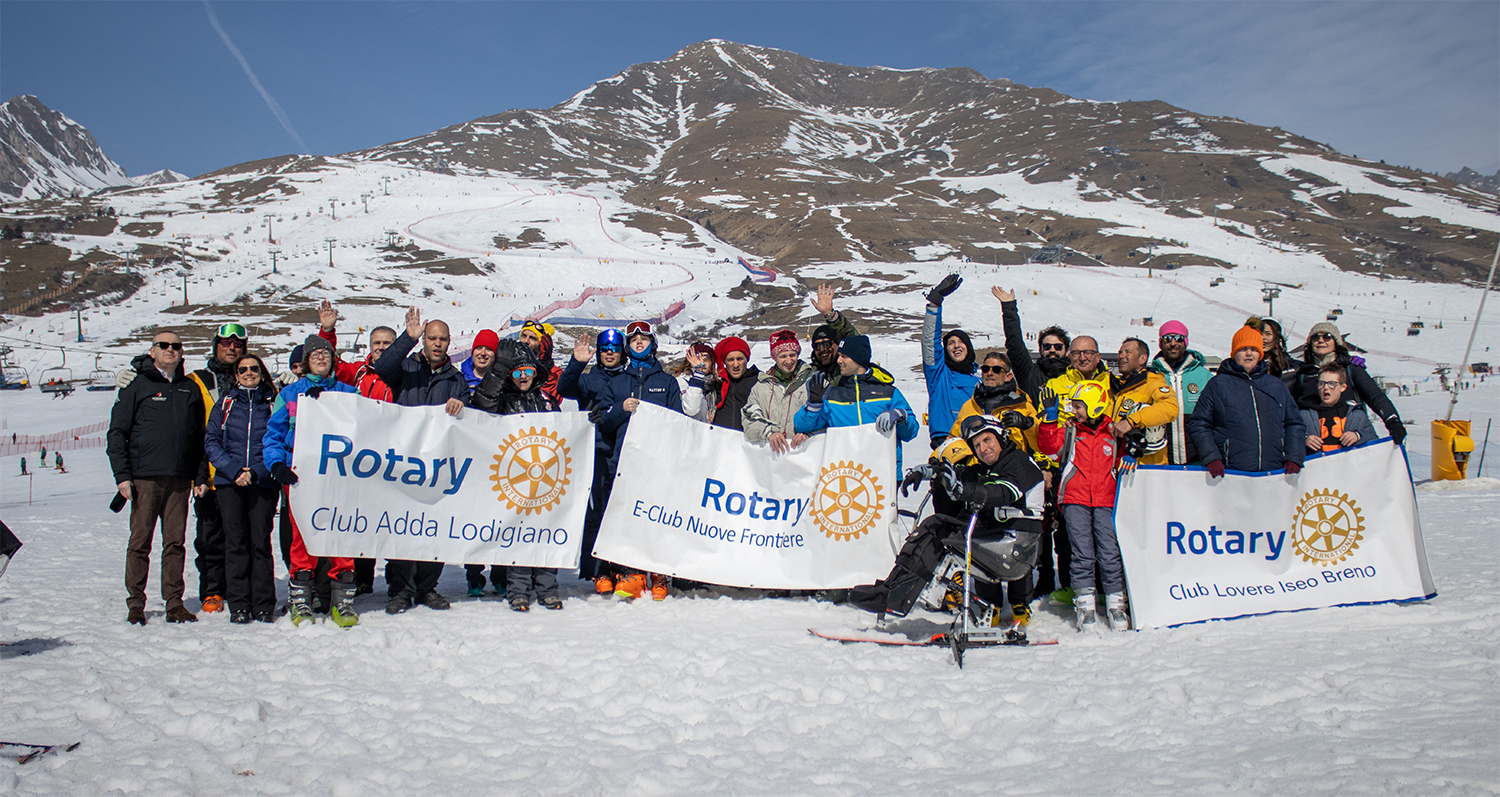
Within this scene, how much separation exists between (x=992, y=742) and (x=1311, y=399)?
4.79 m

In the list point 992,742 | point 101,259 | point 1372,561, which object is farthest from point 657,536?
point 101,259

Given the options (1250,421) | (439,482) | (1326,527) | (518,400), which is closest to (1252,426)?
(1250,421)

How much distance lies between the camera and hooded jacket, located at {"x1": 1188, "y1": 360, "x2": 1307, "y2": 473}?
217 inches

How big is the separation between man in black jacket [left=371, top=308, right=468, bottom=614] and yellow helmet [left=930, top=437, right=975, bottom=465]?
3.62 metres

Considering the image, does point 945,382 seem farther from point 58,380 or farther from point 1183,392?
point 58,380

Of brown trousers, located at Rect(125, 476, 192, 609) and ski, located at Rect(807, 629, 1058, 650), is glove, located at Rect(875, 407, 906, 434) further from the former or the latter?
brown trousers, located at Rect(125, 476, 192, 609)

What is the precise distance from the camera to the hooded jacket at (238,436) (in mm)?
5324

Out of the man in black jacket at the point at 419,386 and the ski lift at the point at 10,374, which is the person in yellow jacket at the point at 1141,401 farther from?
the ski lift at the point at 10,374

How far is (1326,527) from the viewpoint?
5555 millimetres

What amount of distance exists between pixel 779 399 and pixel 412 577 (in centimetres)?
324

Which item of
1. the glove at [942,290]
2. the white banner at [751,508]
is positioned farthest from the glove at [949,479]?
the glove at [942,290]

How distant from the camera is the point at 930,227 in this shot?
3851 inches

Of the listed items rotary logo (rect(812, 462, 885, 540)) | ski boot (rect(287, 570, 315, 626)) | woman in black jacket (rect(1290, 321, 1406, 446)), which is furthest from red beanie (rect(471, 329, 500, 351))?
woman in black jacket (rect(1290, 321, 1406, 446))

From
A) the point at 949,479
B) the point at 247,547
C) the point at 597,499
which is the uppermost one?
the point at 949,479
